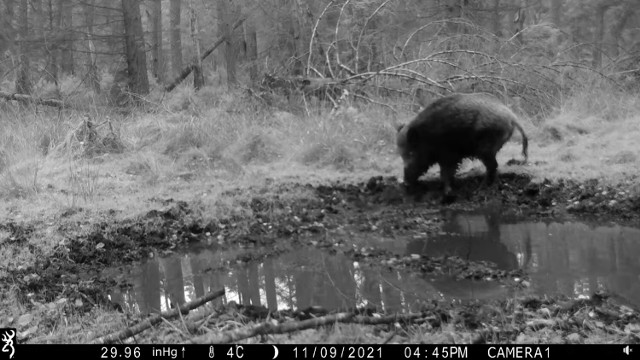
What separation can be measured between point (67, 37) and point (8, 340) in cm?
1298

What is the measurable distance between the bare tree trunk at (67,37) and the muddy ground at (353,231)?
31.2 feet

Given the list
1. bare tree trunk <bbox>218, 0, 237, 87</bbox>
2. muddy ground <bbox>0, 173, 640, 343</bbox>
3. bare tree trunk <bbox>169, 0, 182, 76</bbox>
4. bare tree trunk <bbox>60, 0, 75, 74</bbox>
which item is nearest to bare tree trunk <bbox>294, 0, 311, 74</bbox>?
bare tree trunk <bbox>218, 0, 237, 87</bbox>

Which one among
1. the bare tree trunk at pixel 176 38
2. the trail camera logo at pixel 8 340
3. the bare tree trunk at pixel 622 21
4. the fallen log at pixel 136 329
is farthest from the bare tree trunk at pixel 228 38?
the trail camera logo at pixel 8 340

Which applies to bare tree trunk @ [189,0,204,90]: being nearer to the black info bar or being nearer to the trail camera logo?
the trail camera logo

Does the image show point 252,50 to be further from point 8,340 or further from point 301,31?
point 8,340

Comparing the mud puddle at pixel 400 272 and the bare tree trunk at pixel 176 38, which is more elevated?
the bare tree trunk at pixel 176 38

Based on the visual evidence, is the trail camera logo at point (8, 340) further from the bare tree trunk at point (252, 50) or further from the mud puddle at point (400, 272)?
the bare tree trunk at point (252, 50)

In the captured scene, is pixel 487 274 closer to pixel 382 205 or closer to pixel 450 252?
pixel 450 252

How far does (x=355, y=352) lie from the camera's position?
10.4 feet

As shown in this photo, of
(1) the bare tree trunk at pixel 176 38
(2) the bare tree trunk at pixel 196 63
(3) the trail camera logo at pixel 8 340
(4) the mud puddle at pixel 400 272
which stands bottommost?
(4) the mud puddle at pixel 400 272

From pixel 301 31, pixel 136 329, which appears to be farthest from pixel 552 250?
pixel 301 31

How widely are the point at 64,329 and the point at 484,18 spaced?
1507cm

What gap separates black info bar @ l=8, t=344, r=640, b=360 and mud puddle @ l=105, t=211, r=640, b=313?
3.46ft

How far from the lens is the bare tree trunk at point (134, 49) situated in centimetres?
1425
